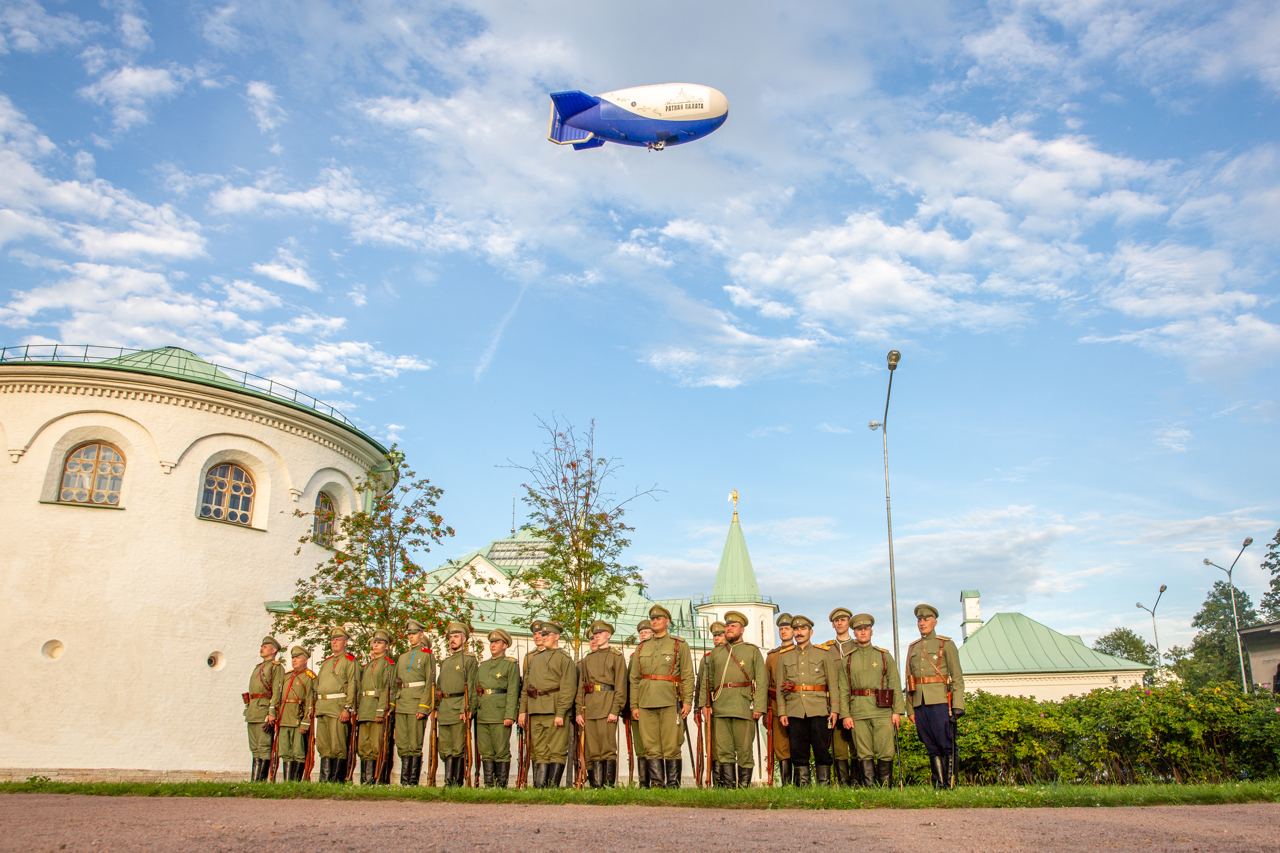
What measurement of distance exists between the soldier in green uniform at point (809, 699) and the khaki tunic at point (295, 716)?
22.9ft

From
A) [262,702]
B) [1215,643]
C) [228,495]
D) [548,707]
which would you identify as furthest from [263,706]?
[1215,643]

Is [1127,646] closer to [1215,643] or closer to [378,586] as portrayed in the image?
[1215,643]

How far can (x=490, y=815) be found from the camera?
25.1 ft

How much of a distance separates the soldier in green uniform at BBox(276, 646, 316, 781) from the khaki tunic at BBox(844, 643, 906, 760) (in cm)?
774

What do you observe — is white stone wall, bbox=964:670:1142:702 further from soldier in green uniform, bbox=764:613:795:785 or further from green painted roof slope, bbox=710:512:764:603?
soldier in green uniform, bbox=764:613:795:785

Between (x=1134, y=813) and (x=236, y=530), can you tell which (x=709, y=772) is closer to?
(x=1134, y=813)

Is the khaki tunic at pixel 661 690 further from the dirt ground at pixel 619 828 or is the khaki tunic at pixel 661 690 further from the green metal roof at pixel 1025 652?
the green metal roof at pixel 1025 652

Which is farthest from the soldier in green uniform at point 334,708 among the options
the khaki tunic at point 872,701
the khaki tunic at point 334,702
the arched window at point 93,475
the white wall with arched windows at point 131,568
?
the arched window at point 93,475

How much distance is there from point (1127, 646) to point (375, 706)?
8359cm

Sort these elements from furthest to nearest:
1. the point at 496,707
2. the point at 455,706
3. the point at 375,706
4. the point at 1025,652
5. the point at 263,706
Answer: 1. the point at 1025,652
2. the point at 263,706
3. the point at 375,706
4. the point at 455,706
5. the point at 496,707

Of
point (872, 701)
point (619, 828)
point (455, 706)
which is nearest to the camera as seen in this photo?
point (619, 828)

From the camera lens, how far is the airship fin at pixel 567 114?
763 inches

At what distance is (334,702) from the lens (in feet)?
42.4

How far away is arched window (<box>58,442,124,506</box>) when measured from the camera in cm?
2280
